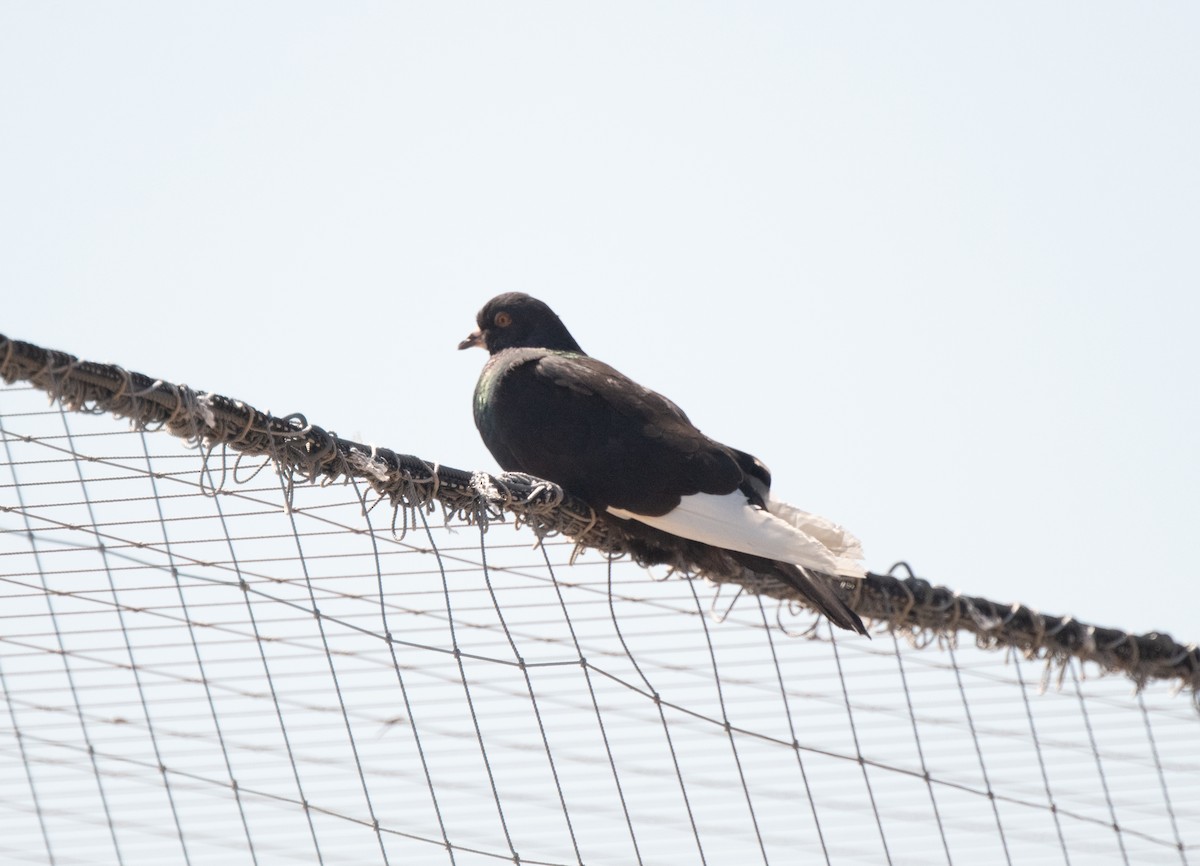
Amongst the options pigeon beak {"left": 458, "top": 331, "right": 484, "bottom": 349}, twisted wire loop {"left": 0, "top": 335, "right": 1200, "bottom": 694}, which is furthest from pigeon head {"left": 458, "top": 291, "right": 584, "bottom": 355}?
twisted wire loop {"left": 0, "top": 335, "right": 1200, "bottom": 694}

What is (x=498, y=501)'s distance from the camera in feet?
9.07

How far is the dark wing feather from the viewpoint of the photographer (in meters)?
3.42

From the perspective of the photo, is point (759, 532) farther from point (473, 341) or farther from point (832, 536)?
point (473, 341)

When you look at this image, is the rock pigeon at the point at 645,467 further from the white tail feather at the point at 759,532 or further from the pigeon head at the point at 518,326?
the pigeon head at the point at 518,326

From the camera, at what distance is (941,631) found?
3.52 m

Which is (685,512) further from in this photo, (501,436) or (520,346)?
(520,346)

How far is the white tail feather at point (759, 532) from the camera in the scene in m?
3.24

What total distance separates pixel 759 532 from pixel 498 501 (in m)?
0.71

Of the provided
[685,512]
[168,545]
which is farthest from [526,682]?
[685,512]

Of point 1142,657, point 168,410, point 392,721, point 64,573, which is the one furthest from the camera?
point 1142,657

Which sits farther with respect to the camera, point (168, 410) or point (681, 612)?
point (681, 612)

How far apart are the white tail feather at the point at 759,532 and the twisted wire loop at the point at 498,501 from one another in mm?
108

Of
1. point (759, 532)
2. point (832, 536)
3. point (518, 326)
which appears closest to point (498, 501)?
point (759, 532)

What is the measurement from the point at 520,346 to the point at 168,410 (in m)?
1.95
